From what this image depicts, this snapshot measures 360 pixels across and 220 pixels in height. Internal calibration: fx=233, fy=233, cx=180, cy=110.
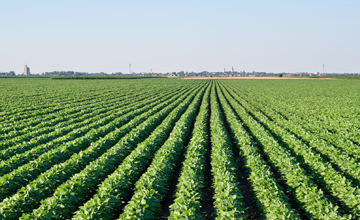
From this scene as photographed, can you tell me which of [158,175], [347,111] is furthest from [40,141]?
[347,111]

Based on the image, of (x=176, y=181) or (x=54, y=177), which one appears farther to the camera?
(x=176, y=181)

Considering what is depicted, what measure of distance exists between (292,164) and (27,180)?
935 cm

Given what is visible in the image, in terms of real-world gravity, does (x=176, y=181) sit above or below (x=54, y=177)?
below

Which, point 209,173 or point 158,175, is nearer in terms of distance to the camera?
point 158,175

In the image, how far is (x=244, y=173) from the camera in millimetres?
9828

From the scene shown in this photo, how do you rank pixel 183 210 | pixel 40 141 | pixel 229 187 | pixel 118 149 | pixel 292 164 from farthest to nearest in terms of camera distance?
pixel 40 141 < pixel 118 149 < pixel 292 164 < pixel 229 187 < pixel 183 210

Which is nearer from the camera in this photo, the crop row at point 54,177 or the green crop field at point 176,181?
the green crop field at point 176,181

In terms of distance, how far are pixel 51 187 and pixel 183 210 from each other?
4384mm

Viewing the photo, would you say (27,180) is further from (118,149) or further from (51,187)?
(118,149)

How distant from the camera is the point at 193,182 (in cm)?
716

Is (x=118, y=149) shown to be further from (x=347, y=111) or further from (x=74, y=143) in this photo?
(x=347, y=111)

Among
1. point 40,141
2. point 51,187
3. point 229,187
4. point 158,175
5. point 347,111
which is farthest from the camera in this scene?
point 347,111

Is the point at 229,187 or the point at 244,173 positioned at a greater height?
the point at 229,187

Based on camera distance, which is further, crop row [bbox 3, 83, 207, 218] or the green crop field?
crop row [bbox 3, 83, 207, 218]
